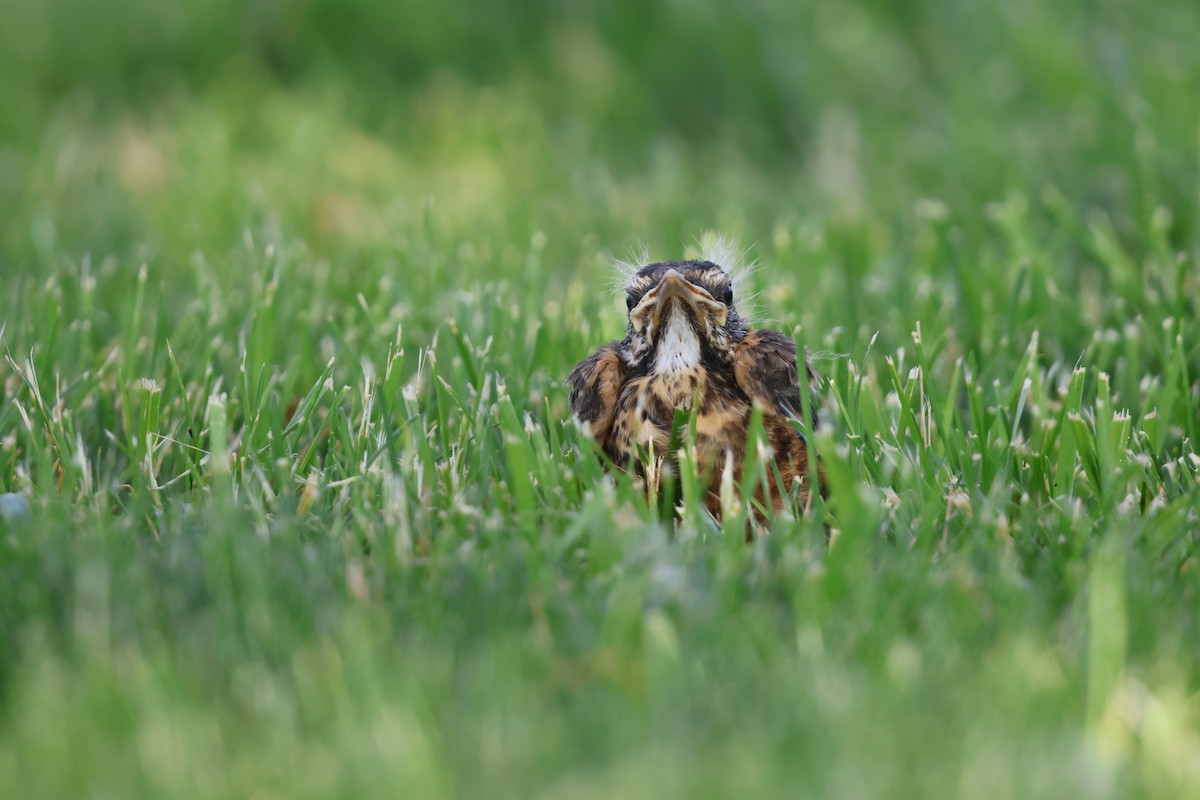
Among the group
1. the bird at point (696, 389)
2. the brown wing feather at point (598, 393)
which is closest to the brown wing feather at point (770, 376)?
the bird at point (696, 389)

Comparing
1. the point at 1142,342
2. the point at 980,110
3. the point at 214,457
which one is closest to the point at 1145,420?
the point at 1142,342

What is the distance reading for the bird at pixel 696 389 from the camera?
10.3ft

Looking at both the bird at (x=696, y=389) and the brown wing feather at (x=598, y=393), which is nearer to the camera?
the bird at (x=696, y=389)

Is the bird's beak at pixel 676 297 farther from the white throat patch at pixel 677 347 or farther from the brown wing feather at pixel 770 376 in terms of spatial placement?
the brown wing feather at pixel 770 376

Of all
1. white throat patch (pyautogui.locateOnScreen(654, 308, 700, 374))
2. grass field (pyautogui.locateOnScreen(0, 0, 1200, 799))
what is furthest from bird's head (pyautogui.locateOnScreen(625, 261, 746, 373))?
grass field (pyautogui.locateOnScreen(0, 0, 1200, 799))

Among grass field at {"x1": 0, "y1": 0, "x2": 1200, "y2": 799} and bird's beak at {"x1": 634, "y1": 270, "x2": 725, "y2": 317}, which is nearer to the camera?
grass field at {"x1": 0, "y1": 0, "x2": 1200, "y2": 799}

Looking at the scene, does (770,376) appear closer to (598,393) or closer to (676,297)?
(676,297)

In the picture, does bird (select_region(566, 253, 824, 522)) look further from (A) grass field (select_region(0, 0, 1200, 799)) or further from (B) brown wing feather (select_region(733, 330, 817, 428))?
(A) grass field (select_region(0, 0, 1200, 799))

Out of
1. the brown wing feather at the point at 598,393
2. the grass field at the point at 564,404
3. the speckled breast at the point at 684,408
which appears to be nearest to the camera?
the grass field at the point at 564,404

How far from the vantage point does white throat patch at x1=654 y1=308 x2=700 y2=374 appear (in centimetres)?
321

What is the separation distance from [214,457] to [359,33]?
5.24 metres

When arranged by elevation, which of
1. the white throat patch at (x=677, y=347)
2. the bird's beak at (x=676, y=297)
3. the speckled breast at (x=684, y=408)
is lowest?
the speckled breast at (x=684, y=408)

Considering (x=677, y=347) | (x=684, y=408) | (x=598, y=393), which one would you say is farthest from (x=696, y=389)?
(x=598, y=393)

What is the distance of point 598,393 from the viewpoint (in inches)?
128
